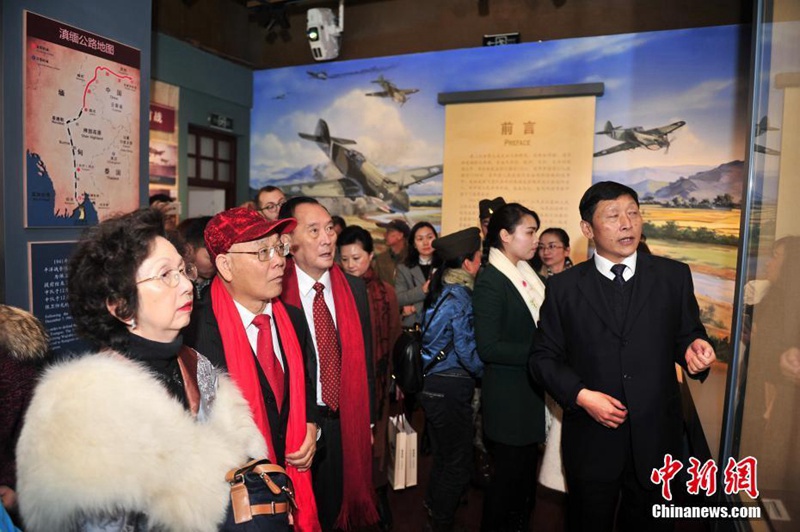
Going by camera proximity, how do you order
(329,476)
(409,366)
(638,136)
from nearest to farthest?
(329,476), (409,366), (638,136)

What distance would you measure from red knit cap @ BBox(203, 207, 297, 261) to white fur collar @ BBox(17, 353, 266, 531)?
73 cm

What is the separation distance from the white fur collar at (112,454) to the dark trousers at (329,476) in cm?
113

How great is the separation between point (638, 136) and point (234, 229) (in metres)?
5.14

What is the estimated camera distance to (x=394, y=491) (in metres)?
3.24

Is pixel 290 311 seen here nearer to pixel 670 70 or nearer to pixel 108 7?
pixel 108 7

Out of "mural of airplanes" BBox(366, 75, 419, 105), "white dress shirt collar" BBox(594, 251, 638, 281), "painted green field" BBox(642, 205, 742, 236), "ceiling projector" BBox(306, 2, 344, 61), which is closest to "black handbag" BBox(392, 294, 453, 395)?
"white dress shirt collar" BBox(594, 251, 638, 281)

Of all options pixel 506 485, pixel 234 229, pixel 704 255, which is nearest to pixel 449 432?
pixel 506 485

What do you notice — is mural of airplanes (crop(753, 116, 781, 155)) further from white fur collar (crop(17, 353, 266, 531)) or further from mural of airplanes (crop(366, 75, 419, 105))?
mural of airplanes (crop(366, 75, 419, 105))

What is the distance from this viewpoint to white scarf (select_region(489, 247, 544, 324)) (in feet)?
8.36

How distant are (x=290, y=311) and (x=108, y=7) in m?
1.59

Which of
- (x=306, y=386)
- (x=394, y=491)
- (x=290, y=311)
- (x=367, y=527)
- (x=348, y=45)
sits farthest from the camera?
(x=348, y=45)

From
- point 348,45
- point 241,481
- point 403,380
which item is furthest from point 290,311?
point 348,45

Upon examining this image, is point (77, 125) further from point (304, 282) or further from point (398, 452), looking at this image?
point (398, 452)

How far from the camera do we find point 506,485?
2.47 metres
